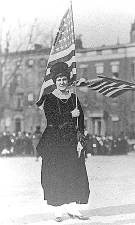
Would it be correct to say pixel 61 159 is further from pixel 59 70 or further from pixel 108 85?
pixel 108 85

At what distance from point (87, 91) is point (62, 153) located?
27683 mm

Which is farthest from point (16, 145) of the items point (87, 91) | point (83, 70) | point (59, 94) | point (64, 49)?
point (64, 49)

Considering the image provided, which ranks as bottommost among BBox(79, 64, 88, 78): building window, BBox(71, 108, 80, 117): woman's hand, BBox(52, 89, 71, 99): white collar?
BBox(79, 64, 88, 78): building window

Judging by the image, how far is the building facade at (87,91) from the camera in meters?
32.8

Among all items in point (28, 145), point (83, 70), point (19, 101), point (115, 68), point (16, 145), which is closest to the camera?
point (28, 145)

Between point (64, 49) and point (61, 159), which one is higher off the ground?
point (64, 49)

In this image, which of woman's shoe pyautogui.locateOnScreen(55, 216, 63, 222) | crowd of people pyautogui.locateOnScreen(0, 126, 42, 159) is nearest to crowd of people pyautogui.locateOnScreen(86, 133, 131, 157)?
crowd of people pyautogui.locateOnScreen(0, 126, 42, 159)

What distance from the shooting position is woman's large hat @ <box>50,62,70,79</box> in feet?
20.3

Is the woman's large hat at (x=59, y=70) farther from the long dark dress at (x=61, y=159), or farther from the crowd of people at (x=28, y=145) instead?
the crowd of people at (x=28, y=145)

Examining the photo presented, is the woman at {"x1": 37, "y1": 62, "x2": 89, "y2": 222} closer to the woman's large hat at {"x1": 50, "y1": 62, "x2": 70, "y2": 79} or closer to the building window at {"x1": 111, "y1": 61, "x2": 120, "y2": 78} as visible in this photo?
the woman's large hat at {"x1": 50, "y1": 62, "x2": 70, "y2": 79}

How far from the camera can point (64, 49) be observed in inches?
243

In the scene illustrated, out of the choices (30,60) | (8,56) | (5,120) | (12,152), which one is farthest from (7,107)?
(12,152)

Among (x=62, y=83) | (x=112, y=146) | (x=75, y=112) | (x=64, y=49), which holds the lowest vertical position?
(x=112, y=146)

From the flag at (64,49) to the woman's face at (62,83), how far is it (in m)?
0.07
